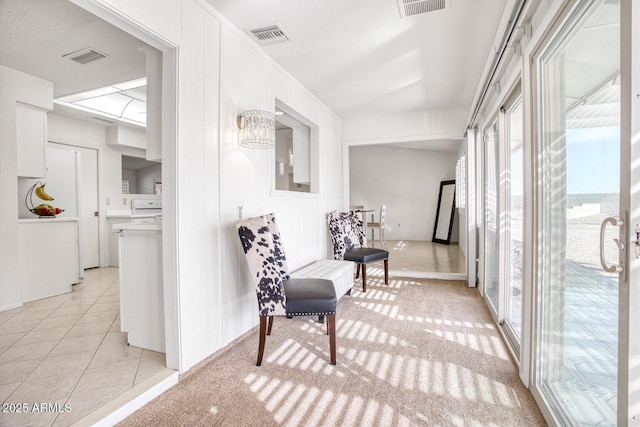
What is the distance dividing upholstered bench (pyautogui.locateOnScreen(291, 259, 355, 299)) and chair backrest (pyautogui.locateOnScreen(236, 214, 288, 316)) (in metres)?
0.70

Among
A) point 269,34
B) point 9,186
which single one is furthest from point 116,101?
point 269,34

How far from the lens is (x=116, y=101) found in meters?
4.56

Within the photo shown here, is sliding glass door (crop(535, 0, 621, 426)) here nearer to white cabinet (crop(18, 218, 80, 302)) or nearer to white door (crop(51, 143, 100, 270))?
white cabinet (crop(18, 218, 80, 302))

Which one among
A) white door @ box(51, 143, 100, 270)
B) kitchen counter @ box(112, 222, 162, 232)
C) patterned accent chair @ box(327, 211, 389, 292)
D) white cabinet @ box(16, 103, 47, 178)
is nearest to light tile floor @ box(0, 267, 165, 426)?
kitchen counter @ box(112, 222, 162, 232)

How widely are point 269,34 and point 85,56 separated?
180cm

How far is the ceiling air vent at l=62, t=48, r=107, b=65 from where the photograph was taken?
2771 mm

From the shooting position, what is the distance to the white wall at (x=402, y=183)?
8523 mm

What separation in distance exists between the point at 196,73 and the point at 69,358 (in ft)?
6.87

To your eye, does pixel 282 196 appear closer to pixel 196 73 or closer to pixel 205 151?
pixel 205 151

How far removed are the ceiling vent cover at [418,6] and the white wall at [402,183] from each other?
6735 mm

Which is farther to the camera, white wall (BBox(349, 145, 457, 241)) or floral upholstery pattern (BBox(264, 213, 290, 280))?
white wall (BBox(349, 145, 457, 241))

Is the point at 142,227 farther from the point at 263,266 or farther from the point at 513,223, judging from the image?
the point at 513,223

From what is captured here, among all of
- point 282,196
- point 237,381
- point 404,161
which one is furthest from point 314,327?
point 404,161

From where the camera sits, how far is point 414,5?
2.10 m
